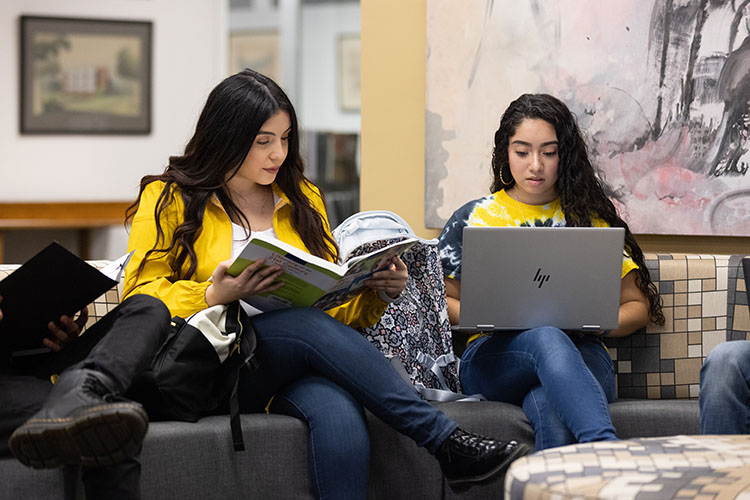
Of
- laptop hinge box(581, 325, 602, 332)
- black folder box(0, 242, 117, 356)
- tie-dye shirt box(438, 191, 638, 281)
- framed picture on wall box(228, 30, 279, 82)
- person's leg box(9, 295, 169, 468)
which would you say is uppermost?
framed picture on wall box(228, 30, 279, 82)

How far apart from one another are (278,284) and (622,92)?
130 centimetres

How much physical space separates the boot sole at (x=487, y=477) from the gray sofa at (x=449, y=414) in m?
0.19

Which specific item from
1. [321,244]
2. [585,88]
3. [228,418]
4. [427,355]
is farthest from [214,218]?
[585,88]

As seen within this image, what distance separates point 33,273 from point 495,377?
110cm

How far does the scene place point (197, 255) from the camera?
216cm

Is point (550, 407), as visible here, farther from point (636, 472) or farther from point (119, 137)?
point (119, 137)

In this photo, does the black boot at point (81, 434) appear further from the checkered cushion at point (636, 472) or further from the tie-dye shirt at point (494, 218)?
the tie-dye shirt at point (494, 218)

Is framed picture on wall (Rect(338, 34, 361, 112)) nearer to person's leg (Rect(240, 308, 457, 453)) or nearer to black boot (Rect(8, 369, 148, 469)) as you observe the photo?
person's leg (Rect(240, 308, 457, 453))

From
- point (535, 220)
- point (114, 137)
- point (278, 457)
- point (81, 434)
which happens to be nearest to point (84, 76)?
point (114, 137)

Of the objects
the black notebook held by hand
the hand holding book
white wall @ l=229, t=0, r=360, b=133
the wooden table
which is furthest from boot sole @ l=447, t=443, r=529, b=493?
white wall @ l=229, t=0, r=360, b=133

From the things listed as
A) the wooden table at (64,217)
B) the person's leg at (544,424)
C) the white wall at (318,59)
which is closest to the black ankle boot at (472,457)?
the person's leg at (544,424)

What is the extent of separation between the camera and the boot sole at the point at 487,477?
1.90m

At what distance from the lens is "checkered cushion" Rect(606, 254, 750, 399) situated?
8.05ft

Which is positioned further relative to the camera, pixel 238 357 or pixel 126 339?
pixel 238 357
